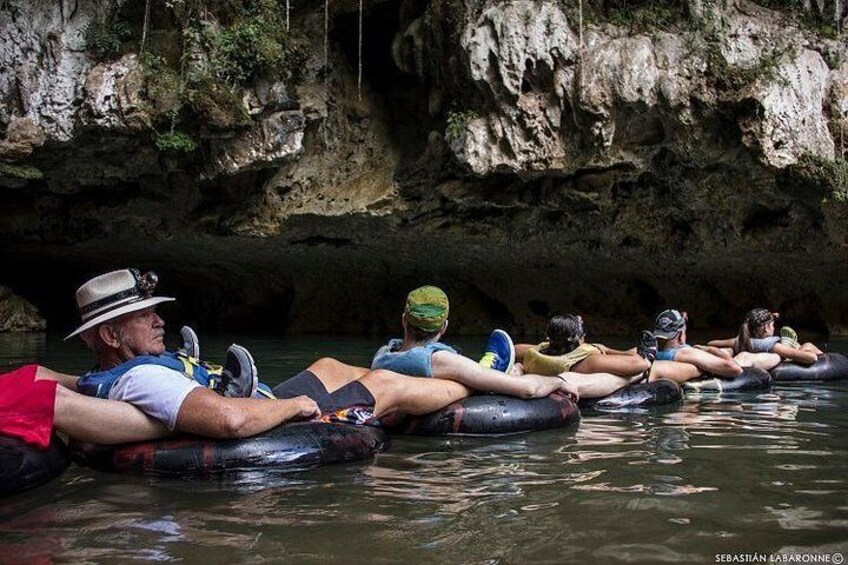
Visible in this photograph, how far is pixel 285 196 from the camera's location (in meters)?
14.4

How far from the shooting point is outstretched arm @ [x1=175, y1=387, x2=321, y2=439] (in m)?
3.70

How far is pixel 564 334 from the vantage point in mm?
6492

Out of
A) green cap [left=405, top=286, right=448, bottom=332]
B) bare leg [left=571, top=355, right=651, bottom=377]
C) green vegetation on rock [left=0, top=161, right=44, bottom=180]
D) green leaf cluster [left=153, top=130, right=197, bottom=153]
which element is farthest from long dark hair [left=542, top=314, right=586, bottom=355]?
green vegetation on rock [left=0, top=161, right=44, bottom=180]

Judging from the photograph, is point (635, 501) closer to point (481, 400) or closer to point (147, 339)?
point (481, 400)

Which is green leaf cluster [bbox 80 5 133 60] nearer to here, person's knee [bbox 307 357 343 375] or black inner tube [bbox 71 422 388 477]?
person's knee [bbox 307 357 343 375]

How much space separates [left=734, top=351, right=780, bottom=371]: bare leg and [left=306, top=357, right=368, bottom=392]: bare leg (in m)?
5.25

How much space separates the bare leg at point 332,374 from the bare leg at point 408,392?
107mm

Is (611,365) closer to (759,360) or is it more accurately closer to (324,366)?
(324,366)

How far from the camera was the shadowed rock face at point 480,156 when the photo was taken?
12039 mm

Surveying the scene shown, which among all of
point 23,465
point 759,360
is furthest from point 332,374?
point 759,360

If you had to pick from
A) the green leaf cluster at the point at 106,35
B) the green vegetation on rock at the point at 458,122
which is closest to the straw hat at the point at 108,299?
the green vegetation on rock at the point at 458,122

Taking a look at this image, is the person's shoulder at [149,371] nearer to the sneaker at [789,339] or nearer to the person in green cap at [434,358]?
the person in green cap at [434,358]

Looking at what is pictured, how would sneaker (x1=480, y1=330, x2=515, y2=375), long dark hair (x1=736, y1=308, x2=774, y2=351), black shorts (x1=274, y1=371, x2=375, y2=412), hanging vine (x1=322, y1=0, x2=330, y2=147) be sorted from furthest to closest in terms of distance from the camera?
1. hanging vine (x1=322, y1=0, x2=330, y2=147)
2. long dark hair (x1=736, y1=308, x2=774, y2=351)
3. sneaker (x1=480, y1=330, x2=515, y2=375)
4. black shorts (x1=274, y1=371, x2=375, y2=412)

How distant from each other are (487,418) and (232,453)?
6.30 feet
